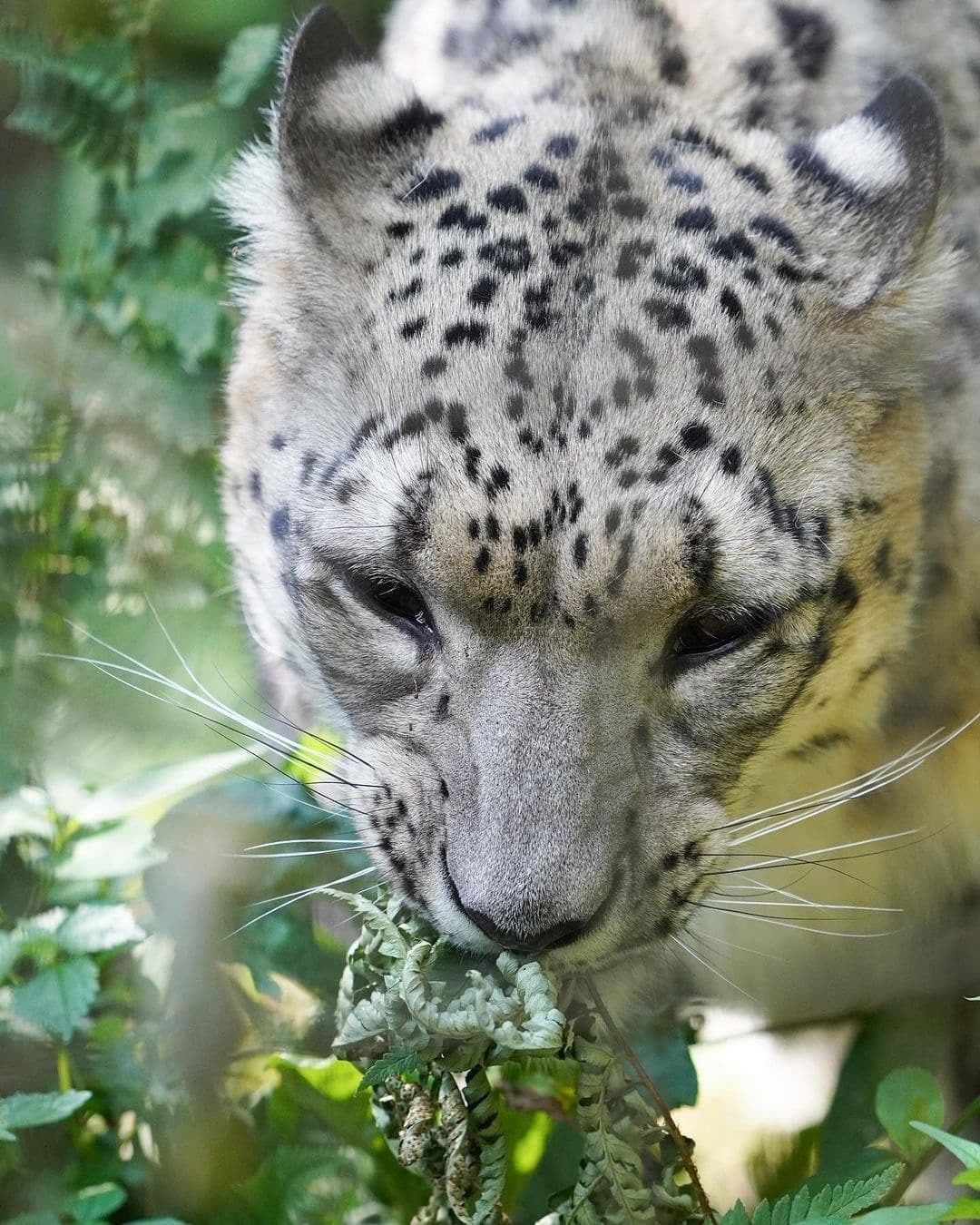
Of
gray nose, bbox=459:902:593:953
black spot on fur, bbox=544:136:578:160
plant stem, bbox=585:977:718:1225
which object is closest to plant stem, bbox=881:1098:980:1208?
plant stem, bbox=585:977:718:1225

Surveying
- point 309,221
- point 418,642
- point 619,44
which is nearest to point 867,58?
point 619,44

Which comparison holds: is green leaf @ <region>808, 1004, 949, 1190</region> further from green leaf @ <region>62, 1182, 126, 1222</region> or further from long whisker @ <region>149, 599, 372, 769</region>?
green leaf @ <region>62, 1182, 126, 1222</region>

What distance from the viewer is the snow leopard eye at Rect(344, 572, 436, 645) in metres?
2.66

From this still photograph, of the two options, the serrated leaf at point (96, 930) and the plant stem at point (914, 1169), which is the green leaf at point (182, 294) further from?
the plant stem at point (914, 1169)

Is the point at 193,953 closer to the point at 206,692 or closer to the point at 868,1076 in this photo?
the point at 206,692

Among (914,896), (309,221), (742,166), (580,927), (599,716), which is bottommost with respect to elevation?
(914,896)

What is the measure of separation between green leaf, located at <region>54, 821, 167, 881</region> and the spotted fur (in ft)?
1.59

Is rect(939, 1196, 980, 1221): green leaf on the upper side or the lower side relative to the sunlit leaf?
upper

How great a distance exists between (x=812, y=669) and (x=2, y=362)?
2.20 meters

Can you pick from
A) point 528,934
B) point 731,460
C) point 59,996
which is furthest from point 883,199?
point 59,996

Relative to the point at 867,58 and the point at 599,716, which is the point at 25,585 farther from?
the point at 867,58

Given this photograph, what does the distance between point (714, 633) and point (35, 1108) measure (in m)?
1.46

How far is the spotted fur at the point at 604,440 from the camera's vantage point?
2469 millimetres

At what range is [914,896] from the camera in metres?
3.78
